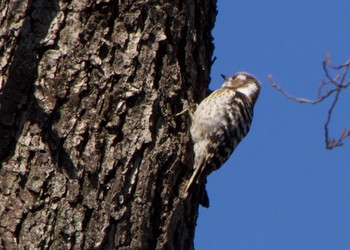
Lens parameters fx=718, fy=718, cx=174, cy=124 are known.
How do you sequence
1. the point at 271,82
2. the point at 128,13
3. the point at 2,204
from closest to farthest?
the point at 2,204
the point at 128,13
the point at 271,82

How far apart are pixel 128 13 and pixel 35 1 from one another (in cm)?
48

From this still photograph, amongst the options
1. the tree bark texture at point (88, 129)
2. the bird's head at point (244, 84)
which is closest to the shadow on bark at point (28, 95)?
the tree bark texture at point (88, 129)

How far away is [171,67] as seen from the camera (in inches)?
147

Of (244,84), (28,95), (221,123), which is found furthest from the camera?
(244,84)

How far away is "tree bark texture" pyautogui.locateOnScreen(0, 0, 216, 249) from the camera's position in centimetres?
318

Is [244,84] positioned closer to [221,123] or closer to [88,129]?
[221,123]

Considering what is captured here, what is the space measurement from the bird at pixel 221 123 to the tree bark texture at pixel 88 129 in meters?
0.50

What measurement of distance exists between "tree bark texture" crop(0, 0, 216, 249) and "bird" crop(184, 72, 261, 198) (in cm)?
50

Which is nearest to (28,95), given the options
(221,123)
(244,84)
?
(221,123)

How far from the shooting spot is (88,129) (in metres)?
3.32

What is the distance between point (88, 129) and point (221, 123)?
1940 millimetres

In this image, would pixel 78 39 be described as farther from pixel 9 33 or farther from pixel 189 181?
pixel 189 181

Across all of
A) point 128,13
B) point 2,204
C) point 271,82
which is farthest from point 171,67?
point 271,82

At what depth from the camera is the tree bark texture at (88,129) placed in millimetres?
3178
